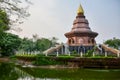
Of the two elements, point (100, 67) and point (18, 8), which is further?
point (100, 67)

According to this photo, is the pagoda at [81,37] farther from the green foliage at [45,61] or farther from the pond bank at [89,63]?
the pond bank at [89,63]

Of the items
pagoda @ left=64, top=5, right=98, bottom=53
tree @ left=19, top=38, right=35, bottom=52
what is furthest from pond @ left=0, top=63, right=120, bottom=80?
tree @ left=19, top=38, right=35, bottom=52

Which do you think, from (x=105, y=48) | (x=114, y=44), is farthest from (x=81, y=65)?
(x=114, y=44)

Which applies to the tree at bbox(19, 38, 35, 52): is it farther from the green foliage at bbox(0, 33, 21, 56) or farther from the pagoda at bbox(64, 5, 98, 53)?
the green foliage at bbox(0, 33, 21, 56)

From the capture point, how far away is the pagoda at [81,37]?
49.6 meters

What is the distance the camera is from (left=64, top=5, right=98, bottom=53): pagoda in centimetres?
4956

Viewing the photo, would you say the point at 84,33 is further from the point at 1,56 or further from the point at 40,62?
the point at 40,62

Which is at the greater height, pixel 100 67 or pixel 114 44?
pixel 114 44

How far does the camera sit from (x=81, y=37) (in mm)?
51781

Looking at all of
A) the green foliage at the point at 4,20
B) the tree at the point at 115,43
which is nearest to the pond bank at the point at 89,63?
the green foliage at the point at 4,20

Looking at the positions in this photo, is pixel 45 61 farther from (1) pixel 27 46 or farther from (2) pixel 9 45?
(1) pixel 27 46

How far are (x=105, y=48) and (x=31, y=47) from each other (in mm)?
19456

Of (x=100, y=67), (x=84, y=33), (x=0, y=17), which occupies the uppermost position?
(x=84, y=33)

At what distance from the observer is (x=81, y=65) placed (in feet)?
89.1
